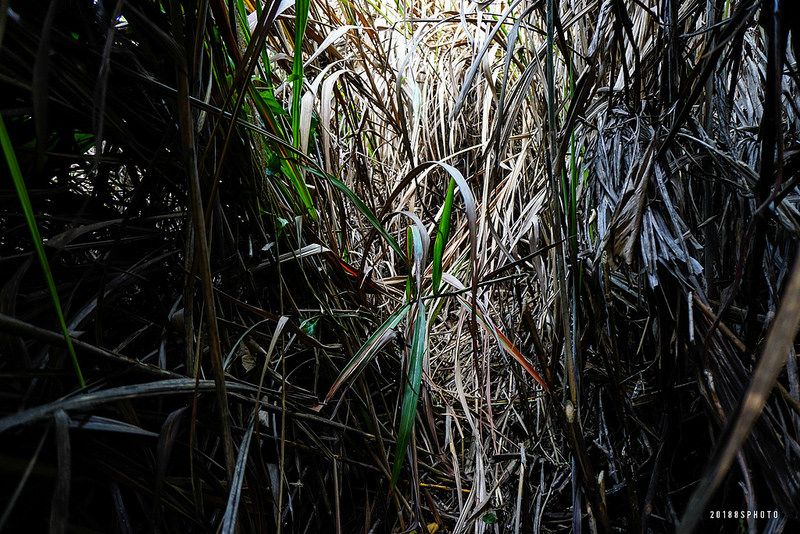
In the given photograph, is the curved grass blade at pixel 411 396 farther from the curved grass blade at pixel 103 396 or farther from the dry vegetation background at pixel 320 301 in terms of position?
the curved grass blade at pixel 103 396

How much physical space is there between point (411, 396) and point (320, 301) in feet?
0.67

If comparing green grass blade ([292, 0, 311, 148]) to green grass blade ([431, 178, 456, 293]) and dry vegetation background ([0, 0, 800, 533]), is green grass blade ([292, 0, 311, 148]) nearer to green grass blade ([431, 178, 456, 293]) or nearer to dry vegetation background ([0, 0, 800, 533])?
dry vegetation background ([0, 0, 800, 533])

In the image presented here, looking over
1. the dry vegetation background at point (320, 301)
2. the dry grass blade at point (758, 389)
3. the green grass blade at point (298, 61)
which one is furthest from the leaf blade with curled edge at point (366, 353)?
the dry grass blade at point (758, 389)

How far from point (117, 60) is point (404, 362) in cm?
49

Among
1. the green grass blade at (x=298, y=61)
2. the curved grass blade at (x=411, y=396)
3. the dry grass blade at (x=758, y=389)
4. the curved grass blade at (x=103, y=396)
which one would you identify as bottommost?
the curved grass blade at (x=411, y=396)

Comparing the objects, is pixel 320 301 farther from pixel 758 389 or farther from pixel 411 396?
pixel 758 389

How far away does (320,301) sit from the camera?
26.3 inches

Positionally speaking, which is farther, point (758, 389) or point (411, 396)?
point (411, 396)

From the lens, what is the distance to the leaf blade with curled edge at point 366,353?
0.57 meters

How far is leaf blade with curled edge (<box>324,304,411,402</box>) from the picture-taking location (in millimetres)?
568

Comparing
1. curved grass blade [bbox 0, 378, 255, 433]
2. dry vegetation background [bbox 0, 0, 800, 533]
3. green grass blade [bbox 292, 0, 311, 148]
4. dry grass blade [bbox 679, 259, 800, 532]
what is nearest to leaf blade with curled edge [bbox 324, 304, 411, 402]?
dry vegetation background [bbox 0, 0, 800, 533]

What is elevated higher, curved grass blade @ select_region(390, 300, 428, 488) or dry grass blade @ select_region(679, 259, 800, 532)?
dry grass blade @ select_region(679, 259, 800, 532)

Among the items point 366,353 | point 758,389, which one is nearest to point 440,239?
point 366,353

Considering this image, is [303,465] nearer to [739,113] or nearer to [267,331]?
[267,331]
